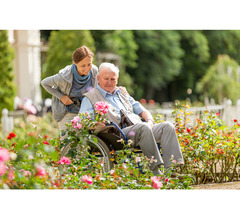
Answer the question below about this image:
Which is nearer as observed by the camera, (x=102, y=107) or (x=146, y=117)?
(x=102, y=107)

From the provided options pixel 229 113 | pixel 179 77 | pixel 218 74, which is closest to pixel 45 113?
pixel 229 113

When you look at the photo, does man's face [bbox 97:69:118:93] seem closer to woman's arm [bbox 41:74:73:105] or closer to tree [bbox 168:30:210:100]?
woman's arm [bbox 41:74:73:105]

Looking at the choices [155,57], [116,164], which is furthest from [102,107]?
[155,57]

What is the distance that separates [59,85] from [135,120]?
889 millimetres

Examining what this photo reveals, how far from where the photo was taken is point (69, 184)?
12.0 feet

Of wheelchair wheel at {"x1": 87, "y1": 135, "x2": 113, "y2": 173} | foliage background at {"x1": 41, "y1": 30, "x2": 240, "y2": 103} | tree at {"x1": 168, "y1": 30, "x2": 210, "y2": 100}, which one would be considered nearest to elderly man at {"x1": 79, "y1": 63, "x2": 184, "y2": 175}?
wheelchair wheel at {"x1": 87, "y1": 135, "x2": 113, "y2": 173}

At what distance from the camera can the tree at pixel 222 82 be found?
18906 mm

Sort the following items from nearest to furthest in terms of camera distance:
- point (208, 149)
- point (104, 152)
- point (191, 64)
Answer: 1. point (104, 152)
2. point (208, 149)
3. point (191, 64)

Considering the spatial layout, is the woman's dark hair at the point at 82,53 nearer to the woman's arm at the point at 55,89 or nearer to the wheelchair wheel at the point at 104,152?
the woman's arm at the point at 55,89

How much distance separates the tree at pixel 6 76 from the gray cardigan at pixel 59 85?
610 centimetres

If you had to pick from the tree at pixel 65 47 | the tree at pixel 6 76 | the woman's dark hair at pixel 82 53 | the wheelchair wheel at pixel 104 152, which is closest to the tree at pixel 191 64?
the tree at pixel 65 47

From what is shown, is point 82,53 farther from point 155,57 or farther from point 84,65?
point 155,57

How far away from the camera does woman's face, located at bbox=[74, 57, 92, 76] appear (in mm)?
4367

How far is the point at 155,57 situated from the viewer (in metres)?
23.8
